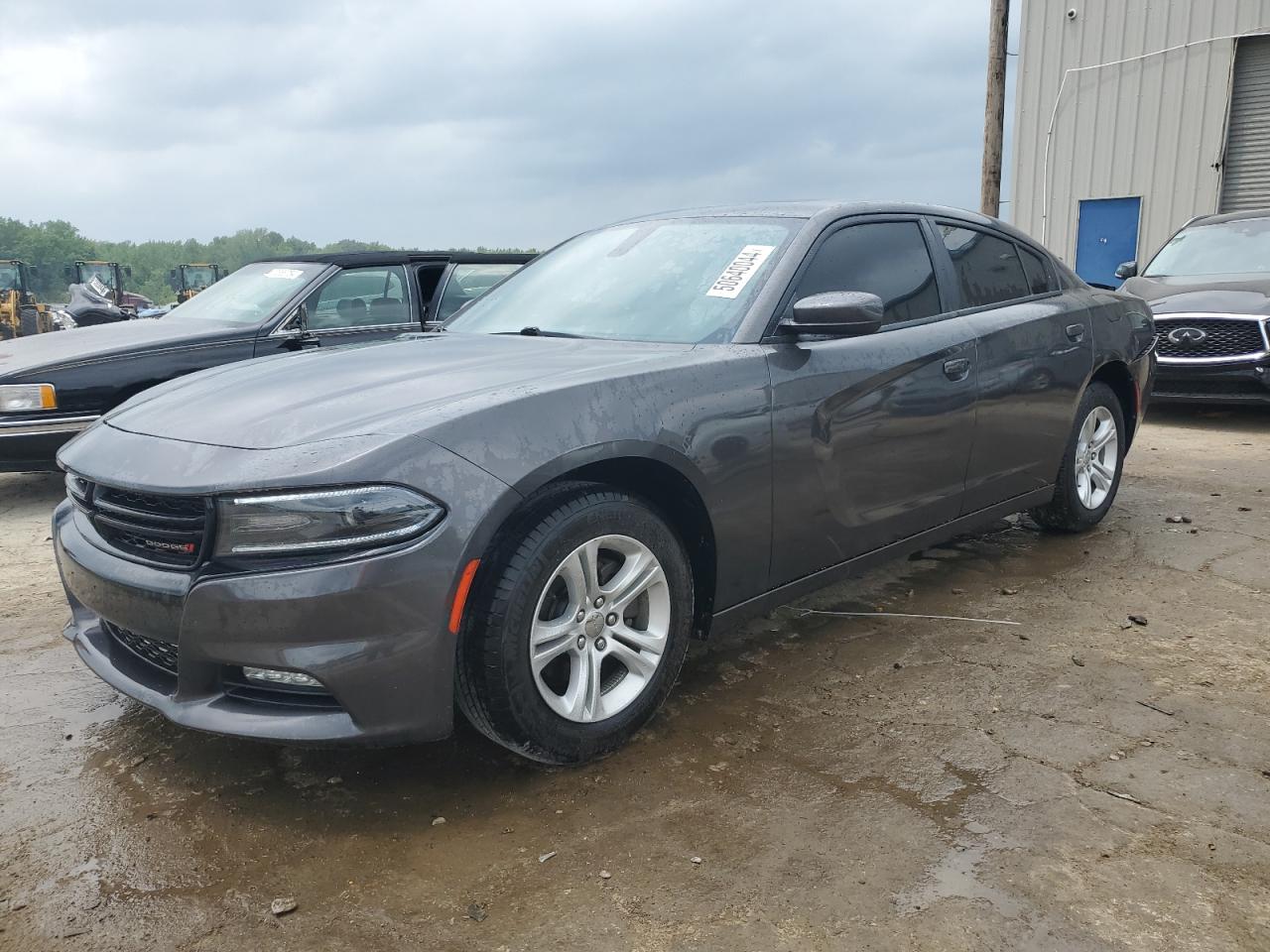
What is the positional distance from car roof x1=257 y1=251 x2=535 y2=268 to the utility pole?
9.17m

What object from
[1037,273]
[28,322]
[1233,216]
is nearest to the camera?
[1037,273]

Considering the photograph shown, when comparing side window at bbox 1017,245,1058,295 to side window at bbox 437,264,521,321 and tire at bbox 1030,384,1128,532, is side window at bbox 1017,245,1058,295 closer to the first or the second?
tire at bbox 1030,384,1128,532

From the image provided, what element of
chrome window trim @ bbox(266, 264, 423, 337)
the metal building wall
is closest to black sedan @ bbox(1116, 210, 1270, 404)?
chrome window trim @ bbox(266, 264, 423, 337)

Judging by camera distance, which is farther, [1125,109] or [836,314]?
[1125,109]

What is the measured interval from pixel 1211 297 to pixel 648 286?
644 centimetres

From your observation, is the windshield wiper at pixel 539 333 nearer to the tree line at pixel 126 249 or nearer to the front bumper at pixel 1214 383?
the front bumper at pixel 1214 383

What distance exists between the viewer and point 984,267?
4.14 m

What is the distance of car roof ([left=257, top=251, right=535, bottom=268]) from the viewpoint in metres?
6.68

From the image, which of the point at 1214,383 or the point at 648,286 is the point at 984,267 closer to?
the point at 648,286

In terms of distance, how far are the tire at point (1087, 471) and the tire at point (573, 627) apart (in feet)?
8.09

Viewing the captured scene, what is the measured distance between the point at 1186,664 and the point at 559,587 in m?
2.14

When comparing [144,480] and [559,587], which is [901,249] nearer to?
[559,587]

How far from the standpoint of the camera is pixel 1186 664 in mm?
3305

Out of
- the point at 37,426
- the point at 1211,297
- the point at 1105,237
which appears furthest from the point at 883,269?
the point at 1105,237
